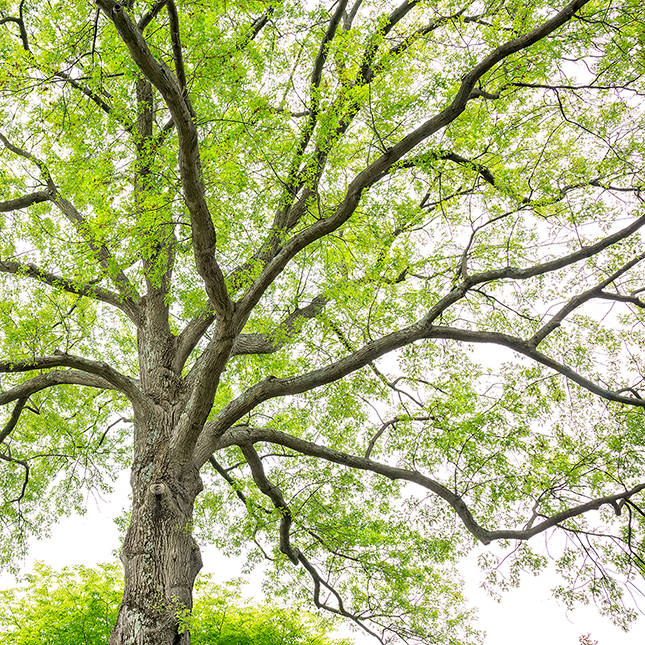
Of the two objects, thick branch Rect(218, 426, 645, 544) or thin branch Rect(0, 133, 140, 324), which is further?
thin branch Rect(0, 133, 140, 324)

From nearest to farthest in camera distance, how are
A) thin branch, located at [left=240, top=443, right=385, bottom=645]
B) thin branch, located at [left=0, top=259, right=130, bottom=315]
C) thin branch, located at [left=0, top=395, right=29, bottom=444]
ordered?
thin branch, located at [left=0, top=259, right=130, bottom=315] → thin branch, located at [left=0, top=395, right=29, bottom=444] → thin branch, located at [left=240, top=443, right=385, bottom=645]

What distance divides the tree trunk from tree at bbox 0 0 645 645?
0.02m

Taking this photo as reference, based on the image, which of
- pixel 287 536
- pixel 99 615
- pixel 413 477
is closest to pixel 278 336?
pixel 413 477

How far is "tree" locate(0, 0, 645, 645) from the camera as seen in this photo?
4.68m

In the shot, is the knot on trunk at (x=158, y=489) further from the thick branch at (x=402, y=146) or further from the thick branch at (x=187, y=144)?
the thick branch at (x=402, y=146)

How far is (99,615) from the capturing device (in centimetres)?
627

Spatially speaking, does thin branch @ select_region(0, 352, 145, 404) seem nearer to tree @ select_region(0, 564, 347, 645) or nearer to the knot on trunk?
the knot on trunk

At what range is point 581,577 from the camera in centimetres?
512

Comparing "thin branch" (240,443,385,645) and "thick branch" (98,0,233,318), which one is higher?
"thick branch" (98,0,233,318)

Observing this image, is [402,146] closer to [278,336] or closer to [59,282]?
[278,336]

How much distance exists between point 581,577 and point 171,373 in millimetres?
4878

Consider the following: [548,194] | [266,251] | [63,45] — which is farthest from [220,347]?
[548,194]

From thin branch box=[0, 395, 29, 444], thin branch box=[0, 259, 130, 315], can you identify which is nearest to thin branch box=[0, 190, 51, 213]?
thin branch box=[0, 259, 130, 315]

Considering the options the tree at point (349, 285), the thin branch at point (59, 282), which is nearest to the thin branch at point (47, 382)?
the tree at point (349, 285)
